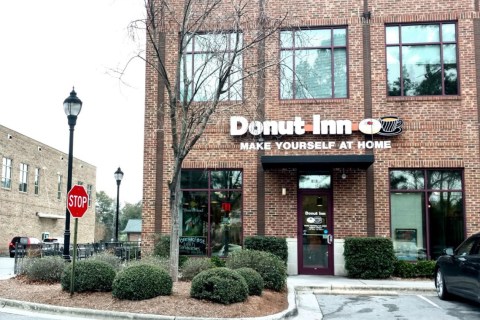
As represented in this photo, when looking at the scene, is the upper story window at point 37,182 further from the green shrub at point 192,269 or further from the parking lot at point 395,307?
the parking lot at point 395,307

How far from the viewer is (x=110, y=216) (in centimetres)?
9962

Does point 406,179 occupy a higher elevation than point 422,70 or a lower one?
lower

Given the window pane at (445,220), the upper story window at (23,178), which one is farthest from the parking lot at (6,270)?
the upper story window at (23,178)

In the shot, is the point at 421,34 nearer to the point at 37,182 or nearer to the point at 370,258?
the point at 370,258

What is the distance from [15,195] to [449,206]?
3282 centimetres

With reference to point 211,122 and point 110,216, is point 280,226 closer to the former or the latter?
point 211,122

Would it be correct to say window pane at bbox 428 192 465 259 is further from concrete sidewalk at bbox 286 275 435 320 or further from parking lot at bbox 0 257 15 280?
parking lot at bbox 0 257 15 280

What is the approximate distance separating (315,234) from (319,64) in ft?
17.9

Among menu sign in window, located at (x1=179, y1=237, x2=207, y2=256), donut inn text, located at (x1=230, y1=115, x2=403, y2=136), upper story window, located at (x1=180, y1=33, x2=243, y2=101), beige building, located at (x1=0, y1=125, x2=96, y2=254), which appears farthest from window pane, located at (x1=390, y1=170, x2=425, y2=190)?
beige building, located at (x1=0, y1=125, x2=96, y2=254)

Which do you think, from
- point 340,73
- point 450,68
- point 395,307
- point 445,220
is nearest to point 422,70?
point 450,68

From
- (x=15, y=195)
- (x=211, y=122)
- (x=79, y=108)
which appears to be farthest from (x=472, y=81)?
(x=15, y=195)

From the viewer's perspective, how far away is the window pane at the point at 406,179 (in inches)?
652

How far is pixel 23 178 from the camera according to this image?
41.4 metres

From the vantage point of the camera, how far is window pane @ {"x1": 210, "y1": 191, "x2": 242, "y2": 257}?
666 inches
